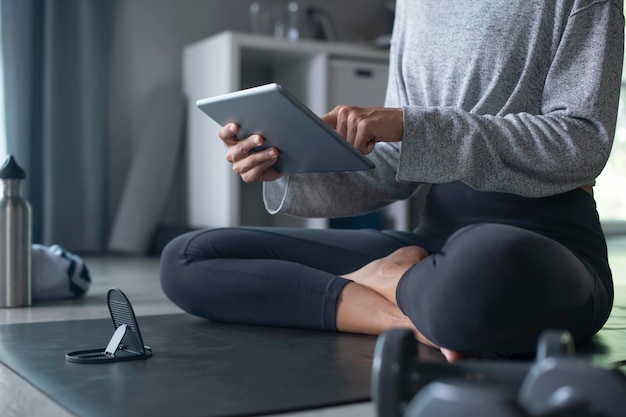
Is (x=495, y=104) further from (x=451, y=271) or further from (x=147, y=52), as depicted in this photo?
(x=147, y=52)

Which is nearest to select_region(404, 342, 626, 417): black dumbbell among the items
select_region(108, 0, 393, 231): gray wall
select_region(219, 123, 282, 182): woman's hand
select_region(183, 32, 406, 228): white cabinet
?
select_region(219, 123, 282, 182): woman's hand

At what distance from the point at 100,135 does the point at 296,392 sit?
2.68 m

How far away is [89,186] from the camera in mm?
3393

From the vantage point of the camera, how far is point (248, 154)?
1.29m

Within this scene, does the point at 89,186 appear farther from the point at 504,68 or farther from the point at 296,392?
the point at 296,392

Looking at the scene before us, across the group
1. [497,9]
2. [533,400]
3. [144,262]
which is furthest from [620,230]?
[533,400]

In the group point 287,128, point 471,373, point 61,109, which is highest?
point 287,128

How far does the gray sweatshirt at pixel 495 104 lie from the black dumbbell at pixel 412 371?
57 centimetres

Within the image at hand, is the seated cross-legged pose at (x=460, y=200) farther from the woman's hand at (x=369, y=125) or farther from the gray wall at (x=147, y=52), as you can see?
the gray wall at (x=147, y=52)

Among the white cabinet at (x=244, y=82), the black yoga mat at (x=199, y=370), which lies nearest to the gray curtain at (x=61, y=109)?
the white cabinet at (x=244, y=82)

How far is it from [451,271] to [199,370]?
1.15ft

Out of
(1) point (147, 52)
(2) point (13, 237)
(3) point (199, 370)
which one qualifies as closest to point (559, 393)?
(3) point (199, 370)

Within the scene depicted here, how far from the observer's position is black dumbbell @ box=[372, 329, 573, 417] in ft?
1.87

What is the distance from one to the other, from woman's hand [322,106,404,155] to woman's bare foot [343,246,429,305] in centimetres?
28
